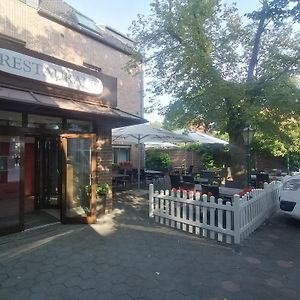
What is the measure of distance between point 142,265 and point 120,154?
13103mm

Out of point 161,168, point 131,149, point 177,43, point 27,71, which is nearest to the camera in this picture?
point 27,71

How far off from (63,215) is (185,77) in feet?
21.3

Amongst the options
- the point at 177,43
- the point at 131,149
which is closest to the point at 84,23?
the point at 177,43

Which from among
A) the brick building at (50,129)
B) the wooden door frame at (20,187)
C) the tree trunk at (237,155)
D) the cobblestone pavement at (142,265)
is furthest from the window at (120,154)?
the wooden door frame at (20,187)

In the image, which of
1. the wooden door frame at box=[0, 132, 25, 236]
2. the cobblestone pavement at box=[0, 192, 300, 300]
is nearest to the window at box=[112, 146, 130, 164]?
the cobblestone pavement at box=[0, 192, 300, 300]

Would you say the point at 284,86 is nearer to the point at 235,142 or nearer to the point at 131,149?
the point at 235,142

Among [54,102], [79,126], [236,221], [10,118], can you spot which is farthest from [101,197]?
[236,221]

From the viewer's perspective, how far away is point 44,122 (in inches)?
267

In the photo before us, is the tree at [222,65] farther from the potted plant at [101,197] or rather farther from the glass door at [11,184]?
the glass door at [11,184]

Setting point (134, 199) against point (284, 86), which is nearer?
point (284, 86)

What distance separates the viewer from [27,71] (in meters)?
5.90

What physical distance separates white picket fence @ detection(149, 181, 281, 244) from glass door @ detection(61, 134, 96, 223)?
1.59 meters

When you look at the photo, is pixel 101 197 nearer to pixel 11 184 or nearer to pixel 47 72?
pixel 11 184

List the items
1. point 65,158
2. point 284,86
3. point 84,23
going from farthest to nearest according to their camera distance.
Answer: point 84,23
point 284,86
point 65,158
